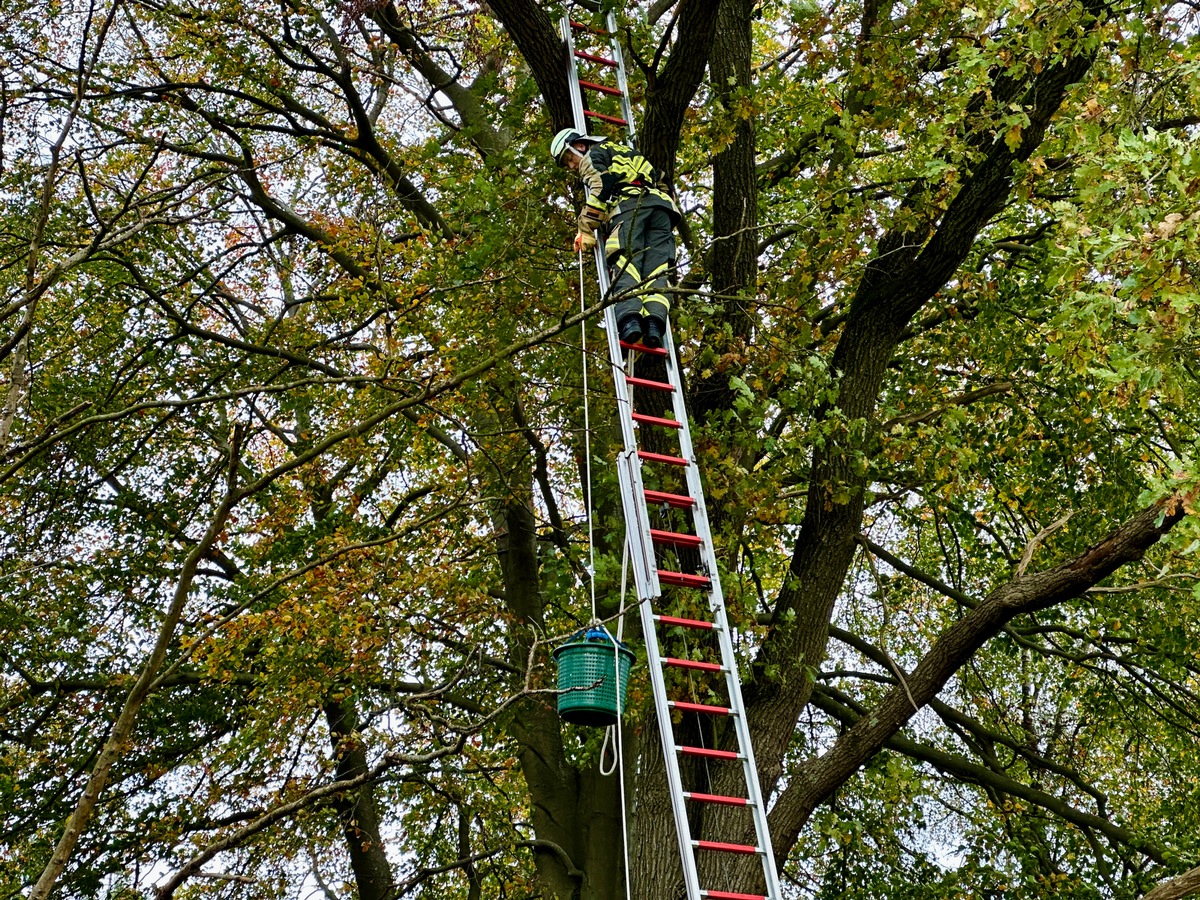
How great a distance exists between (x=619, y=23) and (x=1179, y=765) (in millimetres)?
7514

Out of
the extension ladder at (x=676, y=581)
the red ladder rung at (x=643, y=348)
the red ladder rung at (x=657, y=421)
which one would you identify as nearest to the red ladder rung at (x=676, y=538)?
the extension ladder at (x=676, y=581)

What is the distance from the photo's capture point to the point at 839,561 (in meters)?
6.55

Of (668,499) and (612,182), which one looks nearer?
(668,499)

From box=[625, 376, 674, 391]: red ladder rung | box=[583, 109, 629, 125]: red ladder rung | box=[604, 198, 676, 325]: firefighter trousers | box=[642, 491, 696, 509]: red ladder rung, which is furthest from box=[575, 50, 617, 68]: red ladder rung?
box=[642, 491, 696, 509]: red ladder rung

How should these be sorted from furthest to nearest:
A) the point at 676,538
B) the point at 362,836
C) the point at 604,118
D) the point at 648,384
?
the point at 362,836 → the point at 604,118 → the point at 648,384 → the point at 676,538

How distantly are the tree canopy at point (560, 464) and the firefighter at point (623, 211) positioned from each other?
0.33 m

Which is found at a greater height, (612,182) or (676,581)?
(612,182)

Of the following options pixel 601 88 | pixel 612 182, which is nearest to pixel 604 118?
pixel 601 88

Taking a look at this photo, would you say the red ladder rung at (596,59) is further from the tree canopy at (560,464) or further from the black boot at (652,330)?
the black boot at (652,330)

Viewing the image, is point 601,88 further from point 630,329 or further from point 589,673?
point 589,673

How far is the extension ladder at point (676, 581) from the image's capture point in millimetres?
4949

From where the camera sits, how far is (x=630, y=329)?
5.90m

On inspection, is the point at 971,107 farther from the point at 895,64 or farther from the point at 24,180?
the point at 24,180

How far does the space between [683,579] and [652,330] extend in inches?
51.6
